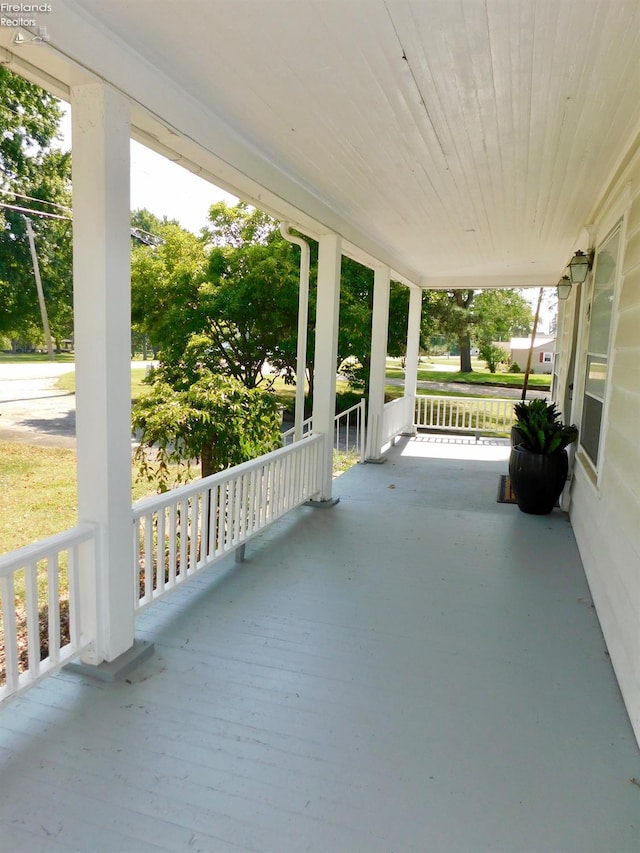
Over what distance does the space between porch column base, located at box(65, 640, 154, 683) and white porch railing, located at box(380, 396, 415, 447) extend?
501 cm

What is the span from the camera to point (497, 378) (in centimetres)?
2248

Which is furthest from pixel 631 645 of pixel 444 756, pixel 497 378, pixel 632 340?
pixel 497 378

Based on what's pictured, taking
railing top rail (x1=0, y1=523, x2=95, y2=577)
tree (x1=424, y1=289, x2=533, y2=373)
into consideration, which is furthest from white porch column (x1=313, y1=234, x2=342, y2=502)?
tree (x1=424, y1=289, x2=533, y2=373)

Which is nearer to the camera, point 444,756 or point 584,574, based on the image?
point 444,756

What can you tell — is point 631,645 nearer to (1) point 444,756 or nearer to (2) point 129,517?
(1) point 444,756

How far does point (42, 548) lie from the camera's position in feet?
6.43

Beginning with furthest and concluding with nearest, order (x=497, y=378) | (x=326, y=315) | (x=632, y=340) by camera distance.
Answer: (x=497, y=378) < (x=326, y=315) < (x=632, y=340)

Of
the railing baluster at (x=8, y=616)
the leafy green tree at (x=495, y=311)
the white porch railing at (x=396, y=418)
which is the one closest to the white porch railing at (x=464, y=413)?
the white porch railing at (x=396, y=418)

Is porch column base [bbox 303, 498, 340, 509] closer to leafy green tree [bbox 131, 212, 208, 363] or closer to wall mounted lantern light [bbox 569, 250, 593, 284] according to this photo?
wall mounted lantern light [bbox 569, 250, 593, 284]

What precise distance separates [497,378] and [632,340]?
68.1 ft

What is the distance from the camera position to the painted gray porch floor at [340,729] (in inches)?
62.5

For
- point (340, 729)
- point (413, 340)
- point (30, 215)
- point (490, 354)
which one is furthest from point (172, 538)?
point (490, 354)

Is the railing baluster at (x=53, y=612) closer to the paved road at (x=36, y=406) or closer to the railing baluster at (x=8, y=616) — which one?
the railing baluster at (x=8, y=616)

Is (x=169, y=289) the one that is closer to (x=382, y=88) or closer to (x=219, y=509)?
(x=219, y=509)
